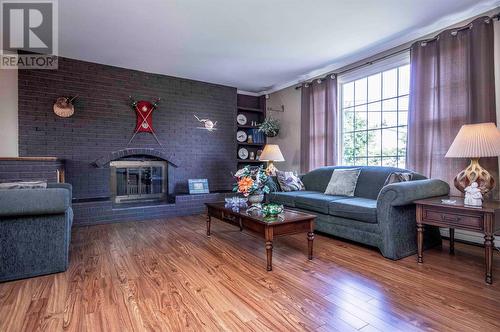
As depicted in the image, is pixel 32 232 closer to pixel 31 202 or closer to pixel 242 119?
pixel 31 202

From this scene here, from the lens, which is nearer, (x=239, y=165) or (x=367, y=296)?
(x=367, y=296)

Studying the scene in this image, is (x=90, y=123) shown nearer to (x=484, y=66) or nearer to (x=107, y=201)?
(x=107, y=201)

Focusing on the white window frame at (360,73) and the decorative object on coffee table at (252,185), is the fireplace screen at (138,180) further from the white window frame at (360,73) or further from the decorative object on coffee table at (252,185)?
the white window frame at (360,73)

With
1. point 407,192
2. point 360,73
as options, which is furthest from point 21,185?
point 360,73

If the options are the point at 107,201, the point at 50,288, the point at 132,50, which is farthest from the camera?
the point at 107,201

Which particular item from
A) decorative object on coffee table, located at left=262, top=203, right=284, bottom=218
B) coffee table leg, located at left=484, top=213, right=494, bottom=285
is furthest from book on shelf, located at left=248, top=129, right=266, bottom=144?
coffee table leg, located at left=484, top=213, right=494, bottom=285

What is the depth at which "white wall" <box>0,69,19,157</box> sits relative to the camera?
3848mm

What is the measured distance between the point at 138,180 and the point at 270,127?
2.79 metres

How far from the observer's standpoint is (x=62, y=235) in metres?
2.28

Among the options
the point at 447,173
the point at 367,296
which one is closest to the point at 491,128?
the point at 447,173

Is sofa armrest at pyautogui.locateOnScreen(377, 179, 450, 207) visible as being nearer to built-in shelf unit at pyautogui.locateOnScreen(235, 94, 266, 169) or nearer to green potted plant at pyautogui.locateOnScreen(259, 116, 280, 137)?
green potted plant at pyautogui.locateOnScreen(259, 116, 280, 137)

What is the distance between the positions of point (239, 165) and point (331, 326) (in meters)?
4.75

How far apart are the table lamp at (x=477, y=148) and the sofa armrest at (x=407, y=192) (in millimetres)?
251

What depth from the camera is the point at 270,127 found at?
5625mm
